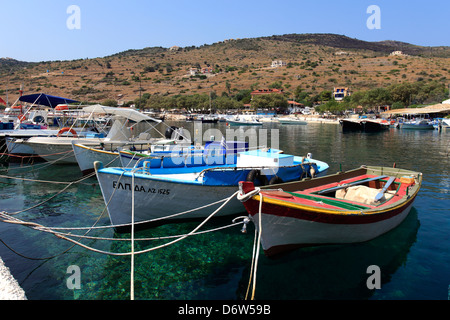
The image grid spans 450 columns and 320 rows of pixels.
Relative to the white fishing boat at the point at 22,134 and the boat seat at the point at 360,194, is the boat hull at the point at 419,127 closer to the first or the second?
the boat seat at the point at 360,194

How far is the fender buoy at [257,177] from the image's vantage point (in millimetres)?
10034

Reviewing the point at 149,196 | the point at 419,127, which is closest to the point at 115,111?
the point at 149,196

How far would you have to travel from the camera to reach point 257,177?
10.4 m

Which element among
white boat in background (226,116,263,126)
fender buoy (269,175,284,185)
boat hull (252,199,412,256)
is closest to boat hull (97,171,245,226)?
fender buoy (269,175,284,185)

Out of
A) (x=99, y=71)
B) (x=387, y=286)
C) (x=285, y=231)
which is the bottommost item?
(x=387, y=286)

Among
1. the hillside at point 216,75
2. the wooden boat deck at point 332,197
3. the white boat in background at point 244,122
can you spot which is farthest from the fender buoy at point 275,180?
the hillside at point 216,75

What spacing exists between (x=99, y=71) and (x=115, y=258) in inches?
7098

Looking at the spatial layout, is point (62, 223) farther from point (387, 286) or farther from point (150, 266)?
point (387, 286)

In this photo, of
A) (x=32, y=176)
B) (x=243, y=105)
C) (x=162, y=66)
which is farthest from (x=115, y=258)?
(x=162, y=66)

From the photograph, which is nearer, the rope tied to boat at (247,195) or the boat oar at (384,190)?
the rope tied to boat at (247,195)

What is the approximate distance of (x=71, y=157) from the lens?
2088 cm

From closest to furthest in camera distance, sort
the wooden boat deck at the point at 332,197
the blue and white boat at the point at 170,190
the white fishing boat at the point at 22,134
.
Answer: the wooden boat deck at the point at 332,197 → the blue and white boat at the point at 170,190 → the white fishing boat at the point at 22,134

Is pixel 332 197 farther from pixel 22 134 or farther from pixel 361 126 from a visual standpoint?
pixel 361 126

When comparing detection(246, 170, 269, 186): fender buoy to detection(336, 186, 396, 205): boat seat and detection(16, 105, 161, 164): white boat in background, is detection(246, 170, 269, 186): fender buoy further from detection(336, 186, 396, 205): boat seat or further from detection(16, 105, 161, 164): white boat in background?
detection(16, 105, 161, 164): white boat in background
